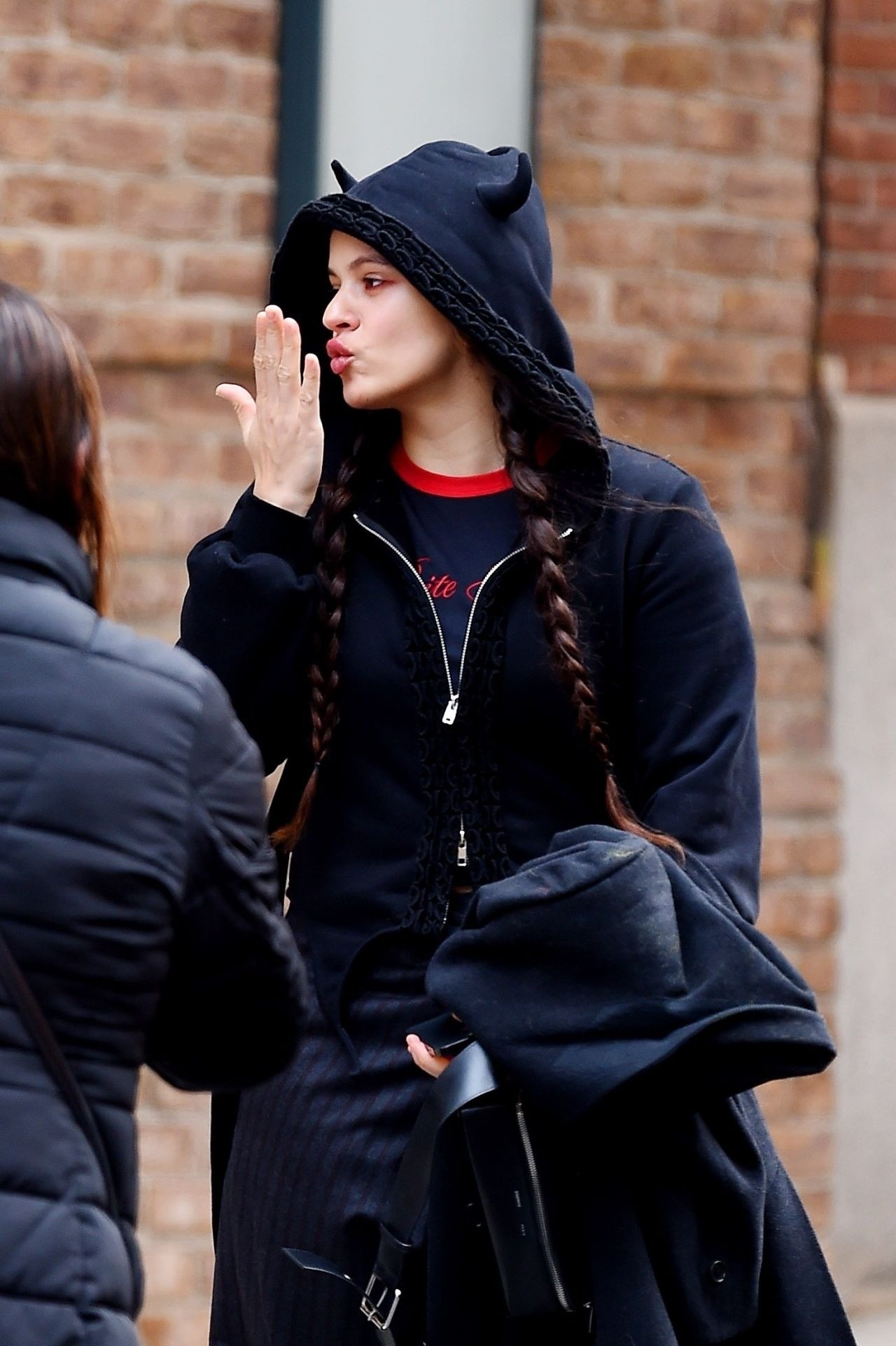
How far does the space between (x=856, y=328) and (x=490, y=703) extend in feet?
8.42

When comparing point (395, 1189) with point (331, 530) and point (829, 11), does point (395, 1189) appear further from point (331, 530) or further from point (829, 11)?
point (829, 11)

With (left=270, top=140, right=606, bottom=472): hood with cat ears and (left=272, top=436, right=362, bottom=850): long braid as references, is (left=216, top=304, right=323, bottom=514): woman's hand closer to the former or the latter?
(left=272, top=436, right=362, bottom=850): long braid

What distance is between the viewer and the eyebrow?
8.96 feet

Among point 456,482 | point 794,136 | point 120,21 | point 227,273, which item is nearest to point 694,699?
point 456,482

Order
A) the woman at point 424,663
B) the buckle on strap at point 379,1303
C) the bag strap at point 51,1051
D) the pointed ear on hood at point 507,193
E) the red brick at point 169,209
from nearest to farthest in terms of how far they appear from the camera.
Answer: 1. the bag strap at point 51,1051
2. the buckle on strap at point 379,1303
3. the woman at point 424,663
4. the pointed ear on hood at point 507,193
5. the red brick at point 169,209

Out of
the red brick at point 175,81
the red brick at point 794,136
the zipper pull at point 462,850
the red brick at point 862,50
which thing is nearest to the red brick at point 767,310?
the red brick at point 794,136

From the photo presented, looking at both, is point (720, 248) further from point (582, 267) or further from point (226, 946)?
point (226, 946)

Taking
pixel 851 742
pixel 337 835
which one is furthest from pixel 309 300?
pixel 851 742

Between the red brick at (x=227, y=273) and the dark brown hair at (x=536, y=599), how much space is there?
4.53ft

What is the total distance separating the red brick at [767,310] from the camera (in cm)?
448

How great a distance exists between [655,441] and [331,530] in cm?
180

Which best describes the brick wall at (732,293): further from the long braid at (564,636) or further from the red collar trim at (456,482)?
the long braid at (564,636)

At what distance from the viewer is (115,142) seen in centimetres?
402

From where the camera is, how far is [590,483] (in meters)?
2.71
